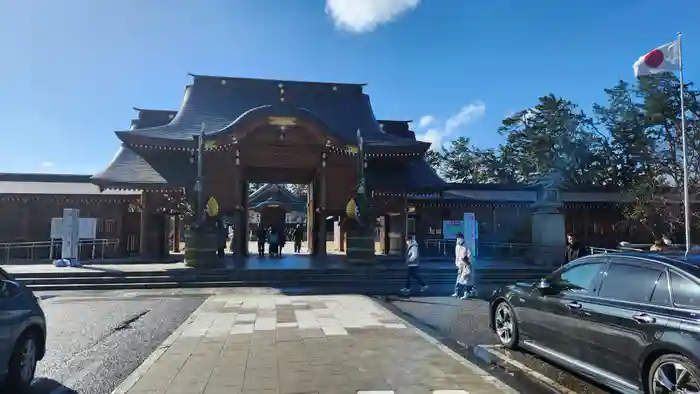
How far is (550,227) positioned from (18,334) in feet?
57.4

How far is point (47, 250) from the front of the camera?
22.5m

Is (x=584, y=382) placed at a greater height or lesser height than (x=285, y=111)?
lesser

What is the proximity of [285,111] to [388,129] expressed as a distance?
11513mm

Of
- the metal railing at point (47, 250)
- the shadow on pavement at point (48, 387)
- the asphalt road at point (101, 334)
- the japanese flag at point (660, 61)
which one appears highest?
the japanese flag at point (660, 61)

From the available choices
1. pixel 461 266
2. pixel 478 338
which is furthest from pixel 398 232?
pixel 478 338

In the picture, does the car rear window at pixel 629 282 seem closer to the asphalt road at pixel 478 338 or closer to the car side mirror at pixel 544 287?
the car side mirror at pixel 544 287

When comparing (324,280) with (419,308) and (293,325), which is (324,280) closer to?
(419,308)

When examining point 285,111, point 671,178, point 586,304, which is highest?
point 285,111

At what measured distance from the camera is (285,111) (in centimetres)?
1980

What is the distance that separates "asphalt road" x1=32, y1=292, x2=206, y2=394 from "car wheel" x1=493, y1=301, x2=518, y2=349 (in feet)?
16.1

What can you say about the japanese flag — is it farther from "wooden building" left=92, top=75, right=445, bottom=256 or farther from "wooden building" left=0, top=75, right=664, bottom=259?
"wooden building" left=92, top=75, right=445, bottom=256

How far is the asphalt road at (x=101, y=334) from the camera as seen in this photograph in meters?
5.36

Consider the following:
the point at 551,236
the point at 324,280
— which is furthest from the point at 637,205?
the point at 324,280

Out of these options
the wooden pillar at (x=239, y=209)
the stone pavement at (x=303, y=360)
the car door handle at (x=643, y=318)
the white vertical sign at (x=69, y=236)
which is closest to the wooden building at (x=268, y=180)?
the wooden pillar at (x=239, y=209)
